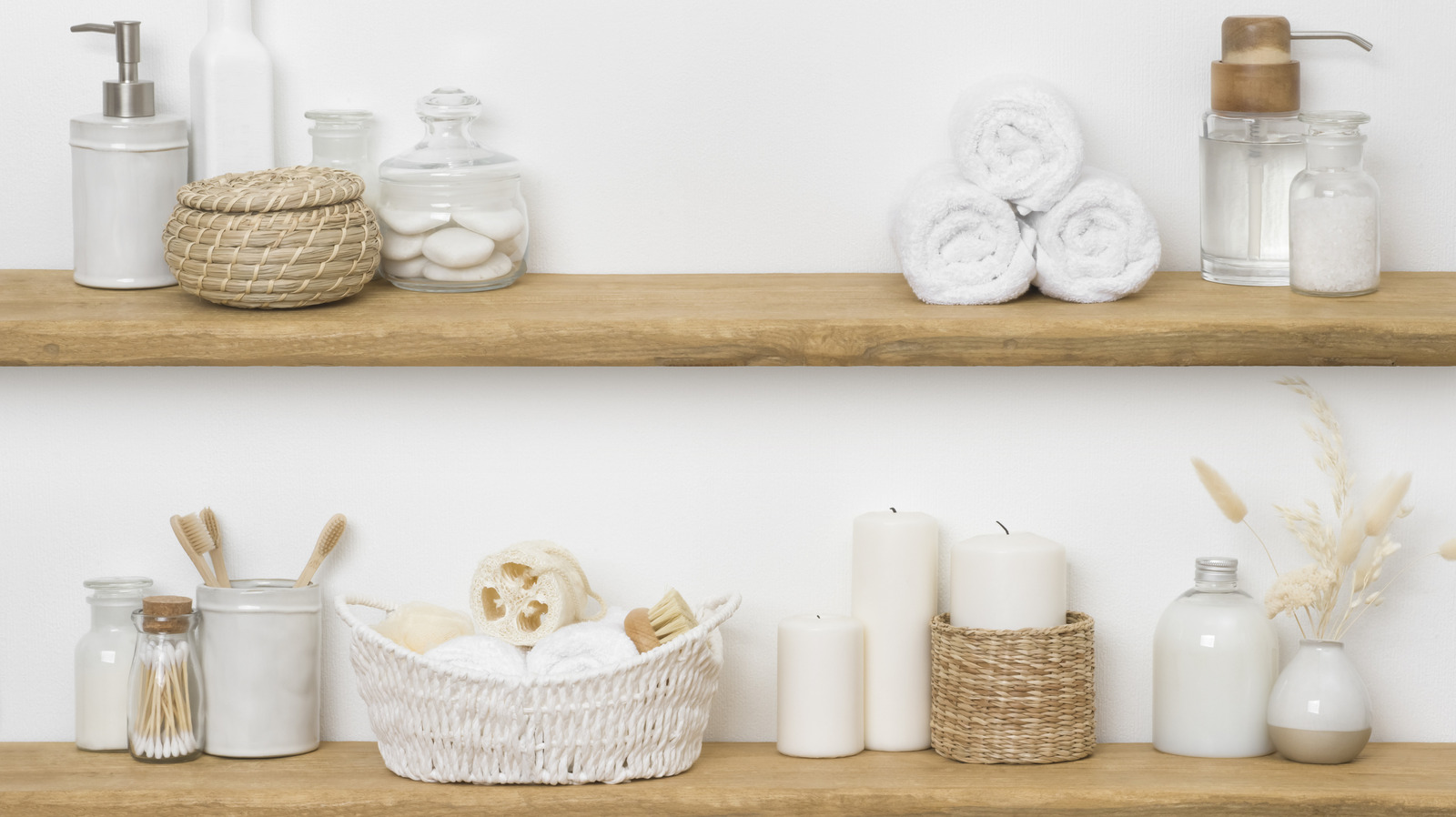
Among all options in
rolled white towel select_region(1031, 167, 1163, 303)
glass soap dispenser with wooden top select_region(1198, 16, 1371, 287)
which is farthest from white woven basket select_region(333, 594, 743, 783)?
glass soap dispenser with wooden top select_region(1198, 16, 1371, 287)

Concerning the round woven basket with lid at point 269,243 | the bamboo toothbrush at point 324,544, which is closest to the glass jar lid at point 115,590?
the bamboo toothbrush at point 324,544

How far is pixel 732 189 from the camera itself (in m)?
1.18

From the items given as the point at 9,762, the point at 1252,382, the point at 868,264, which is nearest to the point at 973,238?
the point at 868,264

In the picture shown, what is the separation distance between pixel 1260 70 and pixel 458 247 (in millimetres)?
585

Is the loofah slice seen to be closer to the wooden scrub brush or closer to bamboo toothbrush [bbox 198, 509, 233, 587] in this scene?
the wooden scrub brush

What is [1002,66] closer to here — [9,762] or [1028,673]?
[1028,673]

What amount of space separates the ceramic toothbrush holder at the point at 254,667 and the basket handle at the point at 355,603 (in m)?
0.03

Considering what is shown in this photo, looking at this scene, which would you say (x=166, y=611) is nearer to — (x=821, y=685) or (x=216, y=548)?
(x=216, y=548)

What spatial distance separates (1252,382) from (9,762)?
0.95 metres

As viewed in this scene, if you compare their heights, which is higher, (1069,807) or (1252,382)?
(1252,382)

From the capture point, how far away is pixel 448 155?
1.12 meters

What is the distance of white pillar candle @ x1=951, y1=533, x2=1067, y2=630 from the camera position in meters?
1.09

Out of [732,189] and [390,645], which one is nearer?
[390,645]

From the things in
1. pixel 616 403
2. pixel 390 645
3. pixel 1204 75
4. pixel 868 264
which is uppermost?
pixel 1204 75
